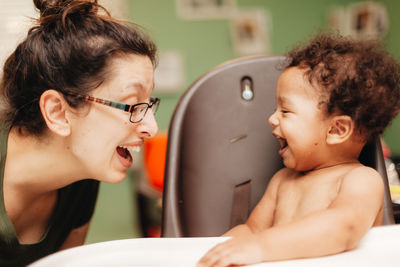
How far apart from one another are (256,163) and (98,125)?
17.2 inches

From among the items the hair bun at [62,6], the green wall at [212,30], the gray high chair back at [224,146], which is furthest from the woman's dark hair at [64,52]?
the green wall at [212,30]

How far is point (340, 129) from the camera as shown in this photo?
914 millimetres

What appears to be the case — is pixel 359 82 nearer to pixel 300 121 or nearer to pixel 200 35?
pixel 300 121

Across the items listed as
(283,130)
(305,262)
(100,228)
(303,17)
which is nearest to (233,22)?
(303,17)

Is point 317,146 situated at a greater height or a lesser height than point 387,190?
greater

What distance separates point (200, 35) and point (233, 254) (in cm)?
252

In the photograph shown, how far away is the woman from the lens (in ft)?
2.93

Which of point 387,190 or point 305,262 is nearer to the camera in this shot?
point 305,262

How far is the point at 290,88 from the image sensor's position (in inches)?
37.1

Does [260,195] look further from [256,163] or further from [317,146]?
[317,146]

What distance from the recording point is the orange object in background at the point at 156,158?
2.58 meters

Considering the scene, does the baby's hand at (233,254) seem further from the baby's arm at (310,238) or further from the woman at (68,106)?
the woman at (68,106)

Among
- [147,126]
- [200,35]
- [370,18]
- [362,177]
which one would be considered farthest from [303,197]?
[370,18]

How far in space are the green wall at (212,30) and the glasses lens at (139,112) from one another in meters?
1.91
